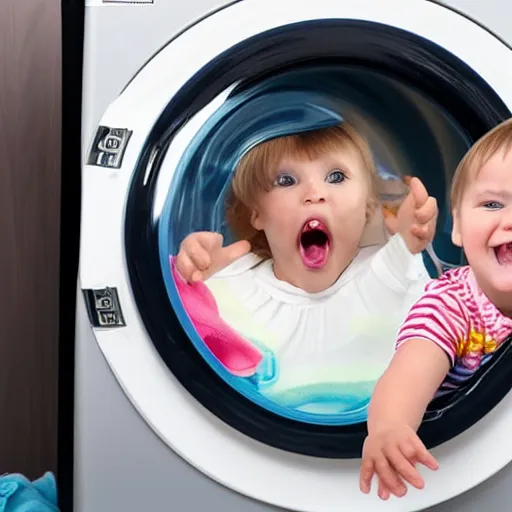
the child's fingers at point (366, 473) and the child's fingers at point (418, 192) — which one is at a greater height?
the child's fingers at point (418, 192)

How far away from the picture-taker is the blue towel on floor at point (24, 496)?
2.69 feet

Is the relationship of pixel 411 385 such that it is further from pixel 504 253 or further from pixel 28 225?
pixel 28 225

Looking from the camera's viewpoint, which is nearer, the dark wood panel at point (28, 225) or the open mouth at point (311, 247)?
the open mouth at point (311, 247)

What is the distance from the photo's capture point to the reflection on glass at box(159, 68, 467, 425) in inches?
31.0

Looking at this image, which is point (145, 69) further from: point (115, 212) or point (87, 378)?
point (87, 378)

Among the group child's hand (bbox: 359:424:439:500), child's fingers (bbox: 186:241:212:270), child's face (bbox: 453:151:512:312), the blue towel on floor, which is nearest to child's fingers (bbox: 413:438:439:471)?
child's hand (bbox: 359:424:439:500)

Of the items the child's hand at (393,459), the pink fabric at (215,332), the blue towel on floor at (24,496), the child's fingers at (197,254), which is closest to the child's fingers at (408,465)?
the child's hand at (393,459)

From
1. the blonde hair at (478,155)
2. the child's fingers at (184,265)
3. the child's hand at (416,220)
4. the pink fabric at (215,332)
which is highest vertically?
the blonde hair at (478,155)

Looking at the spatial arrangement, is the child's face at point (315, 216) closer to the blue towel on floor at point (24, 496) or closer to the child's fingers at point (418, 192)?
the child's fingers at point (418, 192)

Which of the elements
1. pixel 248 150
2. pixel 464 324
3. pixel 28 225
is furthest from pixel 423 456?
pixel 28 225

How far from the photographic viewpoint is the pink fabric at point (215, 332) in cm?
79

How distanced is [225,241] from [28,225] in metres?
0.33

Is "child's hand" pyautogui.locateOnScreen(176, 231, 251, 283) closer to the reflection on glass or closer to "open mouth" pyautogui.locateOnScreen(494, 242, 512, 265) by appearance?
the reflection on glass

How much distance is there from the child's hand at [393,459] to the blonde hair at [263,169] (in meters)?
0.22
